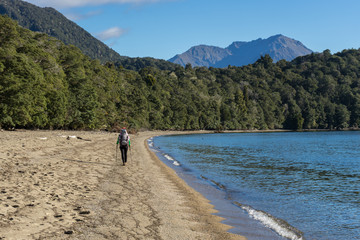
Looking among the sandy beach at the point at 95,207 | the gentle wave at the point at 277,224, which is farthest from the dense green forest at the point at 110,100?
the gentle wave at the point at 277,224

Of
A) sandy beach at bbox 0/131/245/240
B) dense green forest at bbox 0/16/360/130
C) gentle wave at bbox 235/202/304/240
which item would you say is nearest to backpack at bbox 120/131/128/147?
sandy beach at bbox 0/131/245/240

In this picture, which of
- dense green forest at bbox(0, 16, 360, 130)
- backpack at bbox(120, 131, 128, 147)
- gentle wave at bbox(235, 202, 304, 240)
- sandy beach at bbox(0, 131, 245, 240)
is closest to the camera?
sandy beach at bbox(0, 131, 245, 240)

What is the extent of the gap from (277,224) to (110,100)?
85968 millimetres

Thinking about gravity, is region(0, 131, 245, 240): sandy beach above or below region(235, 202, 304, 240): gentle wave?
above

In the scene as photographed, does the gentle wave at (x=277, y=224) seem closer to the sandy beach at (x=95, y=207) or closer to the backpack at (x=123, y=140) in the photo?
the sandy beach at (x=95, y=207)

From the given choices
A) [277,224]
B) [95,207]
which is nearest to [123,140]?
[95,207]

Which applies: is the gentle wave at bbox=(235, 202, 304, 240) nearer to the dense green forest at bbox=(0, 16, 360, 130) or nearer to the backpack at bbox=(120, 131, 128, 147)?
the backpack at bbox=(120, 131, 128, 147)

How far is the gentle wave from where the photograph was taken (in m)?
9.21

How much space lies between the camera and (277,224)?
401 inches

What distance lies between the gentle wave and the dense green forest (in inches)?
1576

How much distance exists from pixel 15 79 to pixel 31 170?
107 feet

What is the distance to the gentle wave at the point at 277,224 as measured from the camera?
9211 millimetres

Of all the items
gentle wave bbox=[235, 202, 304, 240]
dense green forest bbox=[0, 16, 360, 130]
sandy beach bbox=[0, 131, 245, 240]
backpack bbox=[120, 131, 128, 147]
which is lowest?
gentle wave bbox=[235, 202, 304, 240]

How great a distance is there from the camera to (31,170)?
14.8 meters
